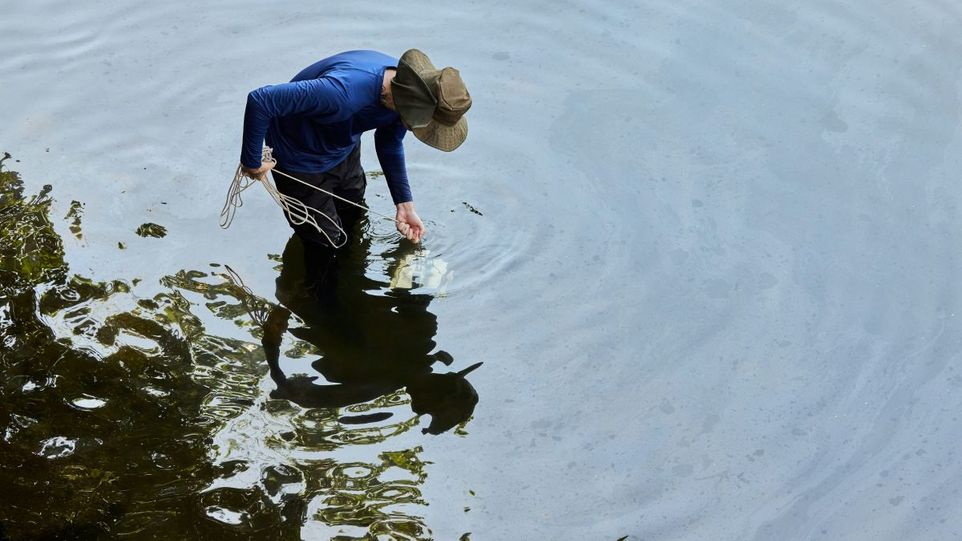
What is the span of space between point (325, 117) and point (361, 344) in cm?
105

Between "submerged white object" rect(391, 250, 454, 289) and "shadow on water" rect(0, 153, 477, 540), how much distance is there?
0.20 ft

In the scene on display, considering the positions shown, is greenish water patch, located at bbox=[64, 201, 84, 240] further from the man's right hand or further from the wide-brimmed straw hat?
the wide-brimmed straw hat

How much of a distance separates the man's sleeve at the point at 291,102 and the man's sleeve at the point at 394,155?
322mm

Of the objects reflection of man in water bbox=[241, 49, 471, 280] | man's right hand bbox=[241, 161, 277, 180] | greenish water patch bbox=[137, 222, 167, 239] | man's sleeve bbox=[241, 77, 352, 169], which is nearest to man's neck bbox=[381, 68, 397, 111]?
reflection of man in water bbox=[241, 49, 471, 280]

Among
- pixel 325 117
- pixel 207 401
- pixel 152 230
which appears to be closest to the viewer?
pixel 325 117

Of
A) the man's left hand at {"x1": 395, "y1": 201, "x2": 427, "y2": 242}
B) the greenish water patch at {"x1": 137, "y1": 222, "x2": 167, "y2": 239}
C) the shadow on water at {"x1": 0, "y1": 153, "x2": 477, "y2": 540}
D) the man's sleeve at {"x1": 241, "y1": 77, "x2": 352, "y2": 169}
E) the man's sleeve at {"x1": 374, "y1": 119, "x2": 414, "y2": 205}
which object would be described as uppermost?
the man's sleeve at {"x1": 241, "y1": 77, "x2": 352, "y2": 169}

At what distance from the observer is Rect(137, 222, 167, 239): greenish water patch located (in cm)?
437

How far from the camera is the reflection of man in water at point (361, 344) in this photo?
3.78 metres

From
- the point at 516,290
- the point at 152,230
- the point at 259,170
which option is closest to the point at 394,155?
the point at 259,170

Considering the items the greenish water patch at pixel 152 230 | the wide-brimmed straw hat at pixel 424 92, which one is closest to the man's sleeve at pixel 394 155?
the wide-brimmed straw hat at pixel 424 92

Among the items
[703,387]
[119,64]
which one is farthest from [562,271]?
[119,64]

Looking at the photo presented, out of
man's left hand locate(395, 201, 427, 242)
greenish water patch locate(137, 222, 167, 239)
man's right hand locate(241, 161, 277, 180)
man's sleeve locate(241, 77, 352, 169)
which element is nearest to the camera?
man's sleeve locate(241, 77, 352, 169)

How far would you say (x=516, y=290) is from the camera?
426 centimetres

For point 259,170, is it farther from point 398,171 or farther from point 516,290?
point 516,290
